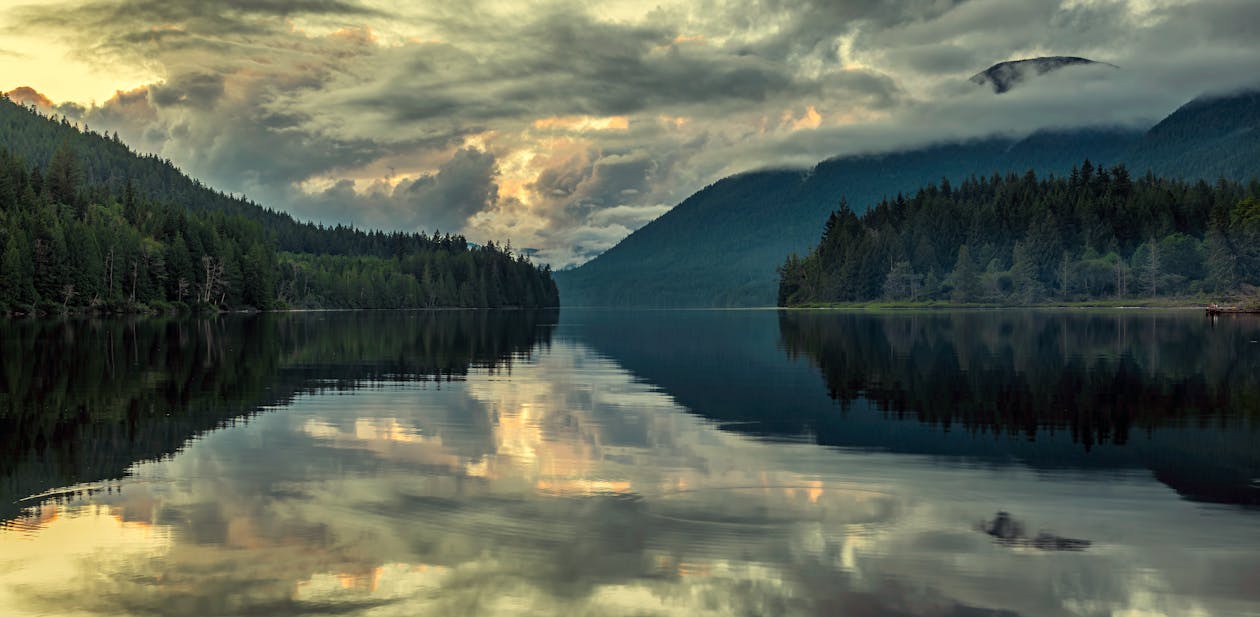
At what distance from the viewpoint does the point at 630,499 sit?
21328 millimetres

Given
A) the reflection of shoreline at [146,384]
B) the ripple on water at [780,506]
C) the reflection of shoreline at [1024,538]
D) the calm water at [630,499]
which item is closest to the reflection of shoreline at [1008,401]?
the calm water at [630,499]

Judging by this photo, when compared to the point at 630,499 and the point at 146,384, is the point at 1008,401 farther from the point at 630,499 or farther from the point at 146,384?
the point at 146,384

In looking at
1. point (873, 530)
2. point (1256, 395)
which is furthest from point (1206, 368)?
point (873, 530)

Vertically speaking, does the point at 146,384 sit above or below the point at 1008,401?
above

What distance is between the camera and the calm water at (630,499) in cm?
1489

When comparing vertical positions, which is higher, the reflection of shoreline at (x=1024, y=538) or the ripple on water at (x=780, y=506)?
the ripple on water at (x=780, y=506)

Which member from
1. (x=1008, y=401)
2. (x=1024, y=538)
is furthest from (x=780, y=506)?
(x=1008, y=401)

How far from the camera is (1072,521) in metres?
19.2

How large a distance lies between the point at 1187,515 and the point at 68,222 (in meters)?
221

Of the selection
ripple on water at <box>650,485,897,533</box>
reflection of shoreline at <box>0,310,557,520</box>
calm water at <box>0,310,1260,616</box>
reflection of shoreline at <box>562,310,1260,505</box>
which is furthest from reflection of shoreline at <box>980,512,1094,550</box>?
reflection of shoreline at <box>0,310,557,520</box>

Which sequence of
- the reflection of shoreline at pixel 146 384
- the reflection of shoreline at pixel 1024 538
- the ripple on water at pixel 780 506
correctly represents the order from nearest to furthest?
the reflection of shoreline at pixel 1024 538 < the ripple on water at pixel 780 506 < the reflection of shoreline at pixel 146 384

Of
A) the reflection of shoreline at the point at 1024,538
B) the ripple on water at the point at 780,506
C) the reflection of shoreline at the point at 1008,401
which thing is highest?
the reflection of shoreline at the point at 1008,401

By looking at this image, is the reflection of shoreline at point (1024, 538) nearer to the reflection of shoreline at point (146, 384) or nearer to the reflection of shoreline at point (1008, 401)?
the reflection of shoreline at point (1008, 401)

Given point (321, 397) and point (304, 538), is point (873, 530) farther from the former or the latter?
point (321, 397)
